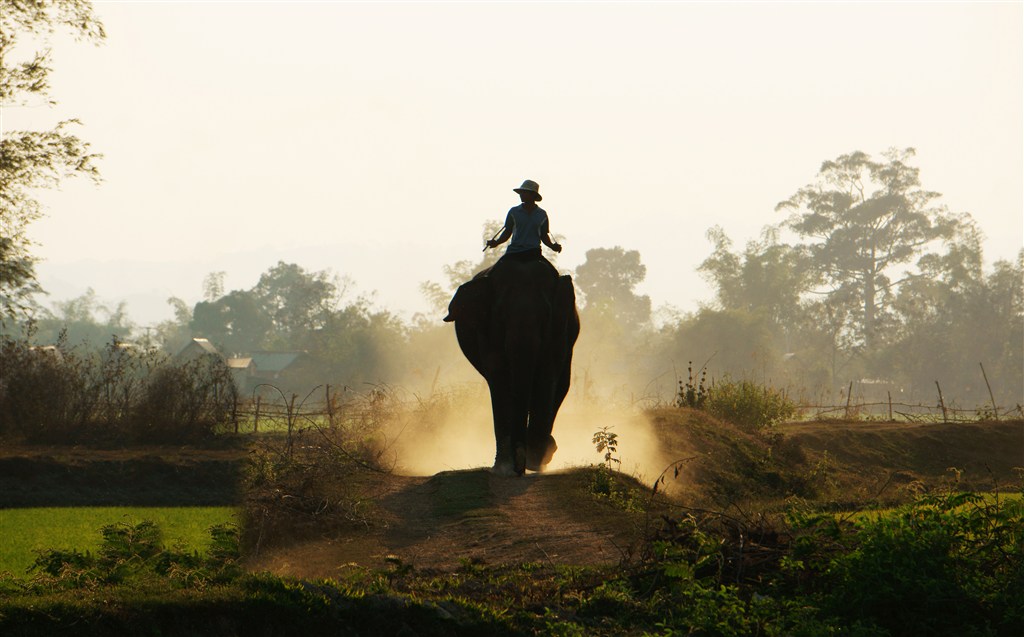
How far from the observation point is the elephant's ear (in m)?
15.2

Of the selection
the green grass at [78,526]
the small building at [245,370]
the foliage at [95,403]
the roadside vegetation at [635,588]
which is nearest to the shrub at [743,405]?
the foliage at [95,403]

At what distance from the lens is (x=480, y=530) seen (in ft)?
38.4

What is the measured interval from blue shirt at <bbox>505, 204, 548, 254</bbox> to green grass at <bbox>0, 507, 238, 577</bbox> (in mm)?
5150

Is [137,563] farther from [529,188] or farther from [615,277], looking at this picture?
[615,277]

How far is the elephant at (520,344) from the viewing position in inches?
566

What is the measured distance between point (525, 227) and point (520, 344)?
5.94 ft

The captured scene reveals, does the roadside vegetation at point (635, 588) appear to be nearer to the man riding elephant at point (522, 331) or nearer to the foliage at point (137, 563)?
the foliage at point (137, 563)

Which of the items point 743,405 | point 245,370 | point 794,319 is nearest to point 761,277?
point 794,319

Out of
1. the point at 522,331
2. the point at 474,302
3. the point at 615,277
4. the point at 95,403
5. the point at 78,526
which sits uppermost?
the point at 615,277

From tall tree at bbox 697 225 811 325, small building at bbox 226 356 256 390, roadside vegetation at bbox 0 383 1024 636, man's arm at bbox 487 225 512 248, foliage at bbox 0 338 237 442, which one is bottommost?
roadside vegetation at bbox 0 383 1024 636

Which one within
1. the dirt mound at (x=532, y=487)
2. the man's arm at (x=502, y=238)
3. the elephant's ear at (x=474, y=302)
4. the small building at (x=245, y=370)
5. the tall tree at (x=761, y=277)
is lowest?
the dirt mound at (x=532, y=487)

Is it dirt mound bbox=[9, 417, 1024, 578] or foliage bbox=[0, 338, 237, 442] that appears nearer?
dirt mound bbox=[9, 417, 1024, 578]

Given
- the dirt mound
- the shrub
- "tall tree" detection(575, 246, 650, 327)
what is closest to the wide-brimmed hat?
the dirt mound

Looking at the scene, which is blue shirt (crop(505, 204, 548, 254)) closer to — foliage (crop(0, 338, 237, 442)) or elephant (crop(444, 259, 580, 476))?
elephant (crop(444, 259, 580, 476))
